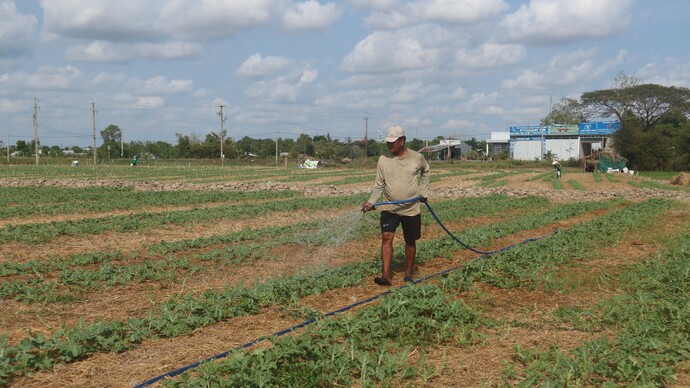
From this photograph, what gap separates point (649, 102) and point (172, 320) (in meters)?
68.7

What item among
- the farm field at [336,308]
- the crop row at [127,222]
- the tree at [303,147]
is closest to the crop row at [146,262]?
the farm field at [336,308]

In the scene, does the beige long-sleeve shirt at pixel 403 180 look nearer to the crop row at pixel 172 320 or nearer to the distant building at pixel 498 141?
the crop row at pixel 172 320

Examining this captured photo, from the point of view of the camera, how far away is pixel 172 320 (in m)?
5.45

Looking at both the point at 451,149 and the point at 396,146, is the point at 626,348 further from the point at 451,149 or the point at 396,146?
the point at 451,149

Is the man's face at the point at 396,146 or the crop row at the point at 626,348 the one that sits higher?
the man's face at the point at 396,146

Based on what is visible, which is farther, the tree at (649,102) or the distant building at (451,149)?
the distant building at (451,149)

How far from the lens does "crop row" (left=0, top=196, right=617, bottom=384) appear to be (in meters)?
4.62

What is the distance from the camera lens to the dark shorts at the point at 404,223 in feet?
25.1

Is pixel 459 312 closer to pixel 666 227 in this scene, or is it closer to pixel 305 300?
pixel 305 300

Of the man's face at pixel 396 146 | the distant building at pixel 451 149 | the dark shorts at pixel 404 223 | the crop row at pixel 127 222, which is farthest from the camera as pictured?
the distant building at pixel 451 149

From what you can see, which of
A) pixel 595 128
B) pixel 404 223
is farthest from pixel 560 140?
pixel 404 223

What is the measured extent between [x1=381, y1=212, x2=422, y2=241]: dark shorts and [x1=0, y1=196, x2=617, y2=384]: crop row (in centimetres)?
74

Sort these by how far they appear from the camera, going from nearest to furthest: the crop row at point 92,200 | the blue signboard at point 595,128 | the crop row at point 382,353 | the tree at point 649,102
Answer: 1. the crop row at point 382,353
2. the crop row at point 92,200
3. the tree at point 649,102
4. the blue signboard at point 595,128

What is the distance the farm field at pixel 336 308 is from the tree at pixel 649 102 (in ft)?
190
